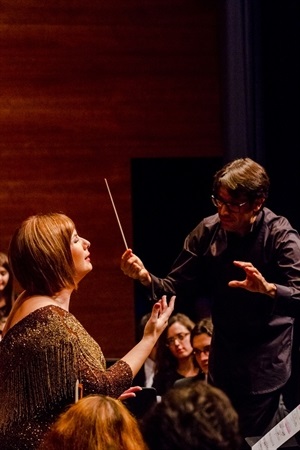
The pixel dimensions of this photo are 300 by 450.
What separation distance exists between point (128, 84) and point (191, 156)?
1.85 ft

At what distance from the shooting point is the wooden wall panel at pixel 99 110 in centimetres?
509

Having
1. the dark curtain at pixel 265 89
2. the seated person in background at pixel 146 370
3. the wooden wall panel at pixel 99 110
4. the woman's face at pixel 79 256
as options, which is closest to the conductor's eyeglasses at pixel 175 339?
the seated person in background at pixel 146 370

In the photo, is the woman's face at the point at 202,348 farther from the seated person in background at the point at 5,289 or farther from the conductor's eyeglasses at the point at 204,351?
the seated person in background at the point at 5,289

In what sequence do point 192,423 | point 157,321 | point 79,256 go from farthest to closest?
1. point 157,321
2. point 79,256
3. point 192,423

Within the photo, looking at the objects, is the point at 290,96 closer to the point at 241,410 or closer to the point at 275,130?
the point at 275,130

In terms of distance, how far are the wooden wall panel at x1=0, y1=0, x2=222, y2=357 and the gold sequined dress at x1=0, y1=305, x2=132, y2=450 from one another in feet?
8.31

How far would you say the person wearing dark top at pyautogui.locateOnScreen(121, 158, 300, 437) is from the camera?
10.5 feet

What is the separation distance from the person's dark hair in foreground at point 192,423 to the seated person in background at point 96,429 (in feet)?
0.67

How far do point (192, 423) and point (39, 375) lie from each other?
112cm

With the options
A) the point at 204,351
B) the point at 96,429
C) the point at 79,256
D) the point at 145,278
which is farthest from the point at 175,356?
the point at 96,429

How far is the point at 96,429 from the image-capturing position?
174cm

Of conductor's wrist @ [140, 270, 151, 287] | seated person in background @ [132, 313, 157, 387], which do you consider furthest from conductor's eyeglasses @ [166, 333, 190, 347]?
conductor's wrist @ [140, 270, 151, 287]

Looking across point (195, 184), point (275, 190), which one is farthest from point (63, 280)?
point (195, 184)

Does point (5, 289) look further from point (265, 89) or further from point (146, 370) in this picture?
point (265, 89)
